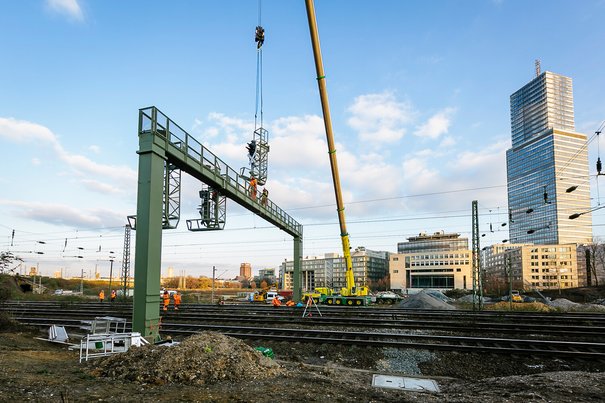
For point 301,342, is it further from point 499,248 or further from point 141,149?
point 499,248

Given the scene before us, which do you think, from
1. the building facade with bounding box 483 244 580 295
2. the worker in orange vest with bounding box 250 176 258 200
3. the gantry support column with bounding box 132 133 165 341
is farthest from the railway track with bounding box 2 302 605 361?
the building facade with bounding box 483 244 580 295

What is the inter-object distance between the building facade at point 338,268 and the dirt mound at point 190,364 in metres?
157

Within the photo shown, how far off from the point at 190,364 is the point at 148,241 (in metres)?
6.30

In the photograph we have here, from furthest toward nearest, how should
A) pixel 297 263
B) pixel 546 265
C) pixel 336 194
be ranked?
pixel 546 265 < pixel 297 263 < pixel 336 194

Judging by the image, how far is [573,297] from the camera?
2253 inches

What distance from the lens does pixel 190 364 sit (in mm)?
9352

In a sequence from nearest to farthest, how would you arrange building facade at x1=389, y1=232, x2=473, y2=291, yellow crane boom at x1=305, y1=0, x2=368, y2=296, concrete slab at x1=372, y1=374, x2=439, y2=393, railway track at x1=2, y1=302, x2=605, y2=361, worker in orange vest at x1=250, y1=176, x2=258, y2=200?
concrete slab at x1=372, y1=374, x2=439, y2=393 < railway track at x1=2, y1=302, x2=605, y2=361 < yellow crane boom at x1=305, y1=0, x2=368, y2=296 < worker in orange vest at x1=250, y1=176, x2=258, y2=200 < building facade at x1=389, y1=232, x2=473, y2=291

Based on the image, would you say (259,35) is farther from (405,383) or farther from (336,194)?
(405,383)

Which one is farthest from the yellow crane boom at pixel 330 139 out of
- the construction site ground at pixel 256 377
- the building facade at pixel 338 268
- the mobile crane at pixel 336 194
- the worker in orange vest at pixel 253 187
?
the building facade at pixel 338 268

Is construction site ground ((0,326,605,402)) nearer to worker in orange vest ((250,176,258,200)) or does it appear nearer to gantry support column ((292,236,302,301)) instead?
worker in orange vest ((250,176,258,200))

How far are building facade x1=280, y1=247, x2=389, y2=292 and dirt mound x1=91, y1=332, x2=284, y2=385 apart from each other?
157 m

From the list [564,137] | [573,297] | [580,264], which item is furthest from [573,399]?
[564,137]

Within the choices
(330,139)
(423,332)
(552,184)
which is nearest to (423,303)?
(330,139)

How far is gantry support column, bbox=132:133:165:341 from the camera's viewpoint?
1435 cm
